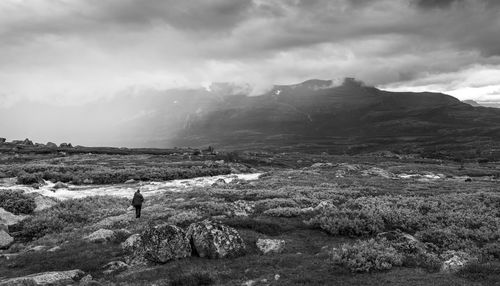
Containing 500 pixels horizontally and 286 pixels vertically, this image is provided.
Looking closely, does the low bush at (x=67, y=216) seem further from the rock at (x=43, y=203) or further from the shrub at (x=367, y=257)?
the shrub at (x=367, y=257)

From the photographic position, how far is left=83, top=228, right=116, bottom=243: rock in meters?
23.4

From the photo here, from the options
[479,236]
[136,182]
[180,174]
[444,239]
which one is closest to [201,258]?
[444,239]

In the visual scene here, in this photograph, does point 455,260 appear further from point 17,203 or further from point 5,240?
point 17,203

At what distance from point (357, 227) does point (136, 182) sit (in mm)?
43585

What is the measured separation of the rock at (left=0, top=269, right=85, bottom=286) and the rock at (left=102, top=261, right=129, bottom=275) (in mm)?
1101

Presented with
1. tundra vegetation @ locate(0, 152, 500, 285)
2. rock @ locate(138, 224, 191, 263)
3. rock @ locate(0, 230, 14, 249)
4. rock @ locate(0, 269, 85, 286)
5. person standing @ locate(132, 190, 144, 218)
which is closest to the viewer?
rock @ locate(0, 269, 85, 286)

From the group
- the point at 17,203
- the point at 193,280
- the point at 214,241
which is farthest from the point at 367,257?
the point at 17,203

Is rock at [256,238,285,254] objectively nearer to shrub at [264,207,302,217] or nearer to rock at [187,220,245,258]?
rock at [187,220,245,258]

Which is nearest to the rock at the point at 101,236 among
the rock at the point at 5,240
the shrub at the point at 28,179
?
the rock at the point at 5,240

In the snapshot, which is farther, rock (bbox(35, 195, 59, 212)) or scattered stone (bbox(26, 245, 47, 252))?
rock (bbox(35, 195, 59, 212))

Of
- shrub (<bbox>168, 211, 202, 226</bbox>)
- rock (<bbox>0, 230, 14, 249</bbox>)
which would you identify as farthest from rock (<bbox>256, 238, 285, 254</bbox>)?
rock (<bbox>0, 230, 14, 249</bbox>)

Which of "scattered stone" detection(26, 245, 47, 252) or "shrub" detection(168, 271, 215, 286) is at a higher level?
"shrub" detection(168, 271, 215, 286)

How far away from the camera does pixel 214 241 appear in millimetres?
19844

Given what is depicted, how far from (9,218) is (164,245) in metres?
18.7
